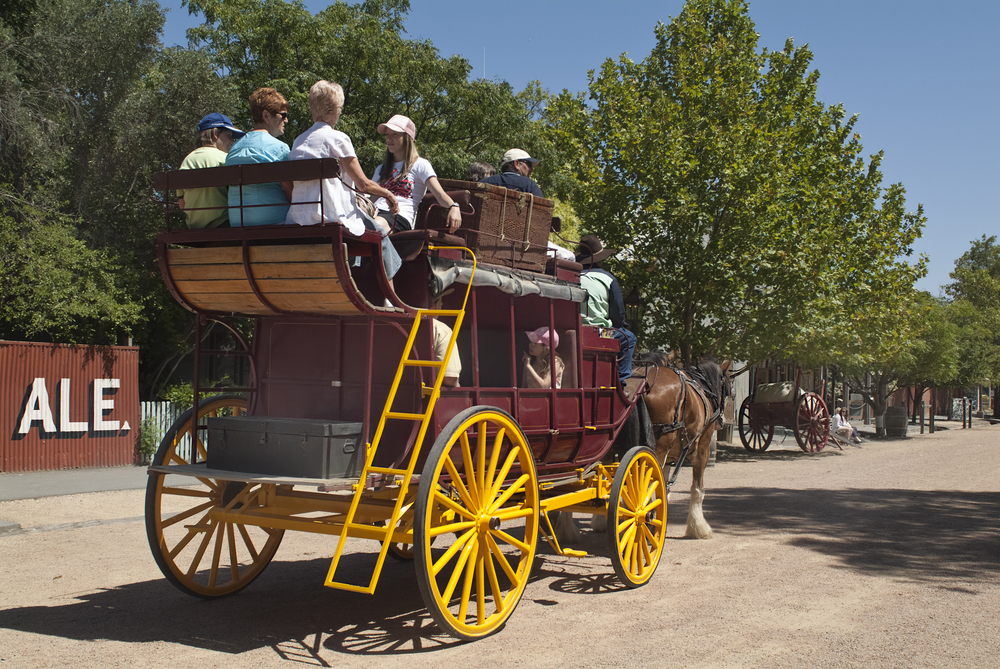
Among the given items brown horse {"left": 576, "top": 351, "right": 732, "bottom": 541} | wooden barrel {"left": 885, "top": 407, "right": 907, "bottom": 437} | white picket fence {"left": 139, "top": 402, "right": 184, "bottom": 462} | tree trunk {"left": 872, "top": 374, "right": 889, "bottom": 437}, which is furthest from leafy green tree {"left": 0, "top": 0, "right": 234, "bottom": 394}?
tree trunk {"left": 872, "top": 374, "right": 889, "bottom": 437}

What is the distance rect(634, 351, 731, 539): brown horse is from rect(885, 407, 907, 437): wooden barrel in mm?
23425

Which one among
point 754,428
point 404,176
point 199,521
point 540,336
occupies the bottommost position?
point 754,428

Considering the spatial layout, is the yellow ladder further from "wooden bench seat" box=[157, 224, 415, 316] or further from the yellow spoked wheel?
the yellow spoked wheel

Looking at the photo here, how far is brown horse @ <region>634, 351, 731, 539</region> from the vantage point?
802 cm

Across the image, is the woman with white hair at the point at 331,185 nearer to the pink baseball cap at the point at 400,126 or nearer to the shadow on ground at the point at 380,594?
the pink baseball cap at the point at 400,126

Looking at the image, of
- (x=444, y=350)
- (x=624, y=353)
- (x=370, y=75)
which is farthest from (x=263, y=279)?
(x=370, y=75)

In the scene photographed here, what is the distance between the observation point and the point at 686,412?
8453mm

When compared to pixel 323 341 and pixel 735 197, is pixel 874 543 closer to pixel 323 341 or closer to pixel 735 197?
pixel 323 341

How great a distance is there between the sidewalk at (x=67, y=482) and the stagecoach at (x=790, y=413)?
1416 centimetres

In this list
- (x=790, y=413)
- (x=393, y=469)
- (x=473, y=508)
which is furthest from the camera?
(x=790, y=413)

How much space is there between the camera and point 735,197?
16781mm

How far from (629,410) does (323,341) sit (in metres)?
2.81

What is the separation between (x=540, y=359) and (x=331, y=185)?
2.19m

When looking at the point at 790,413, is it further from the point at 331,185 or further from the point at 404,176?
the point at 331,185
